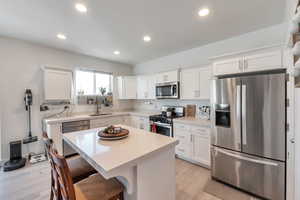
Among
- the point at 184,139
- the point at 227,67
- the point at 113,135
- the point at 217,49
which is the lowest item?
the point at 184,139

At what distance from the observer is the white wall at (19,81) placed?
2.88 m

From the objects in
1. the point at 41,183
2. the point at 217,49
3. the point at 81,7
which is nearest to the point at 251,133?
the point at 217,49

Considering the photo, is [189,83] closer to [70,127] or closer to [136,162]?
[136,162]

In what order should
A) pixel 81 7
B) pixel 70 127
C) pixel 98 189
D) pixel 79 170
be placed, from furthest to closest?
pixel 70 127 < pixel 81 7 < pixel 79 170 < pixel 98 189

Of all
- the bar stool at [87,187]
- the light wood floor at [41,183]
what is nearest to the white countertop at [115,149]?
the bar stool at [87,187]

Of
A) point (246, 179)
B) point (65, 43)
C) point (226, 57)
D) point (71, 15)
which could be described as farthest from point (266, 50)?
point (65, 43)

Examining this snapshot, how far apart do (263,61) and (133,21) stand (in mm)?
2076

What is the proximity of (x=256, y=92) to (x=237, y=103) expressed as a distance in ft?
0.90

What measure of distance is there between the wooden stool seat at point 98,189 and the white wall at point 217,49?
10.4ft

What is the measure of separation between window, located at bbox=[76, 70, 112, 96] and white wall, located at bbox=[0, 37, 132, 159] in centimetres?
74

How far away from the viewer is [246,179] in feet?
6.48

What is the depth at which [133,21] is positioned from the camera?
2.27m

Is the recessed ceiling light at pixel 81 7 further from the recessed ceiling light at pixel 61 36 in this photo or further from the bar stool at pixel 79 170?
the bar stool at pixel 79 170

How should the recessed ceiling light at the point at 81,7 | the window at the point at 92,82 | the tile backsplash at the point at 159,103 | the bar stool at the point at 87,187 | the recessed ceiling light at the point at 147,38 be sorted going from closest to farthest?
1. the bar stool at the point at 87,187
2. the recessed ceiling light at the point at 81,7
3. the recessed ceiling light at the point at 147,38
4. the tile backsplash at the point at 159,103
5. the window at the point at 92,82
